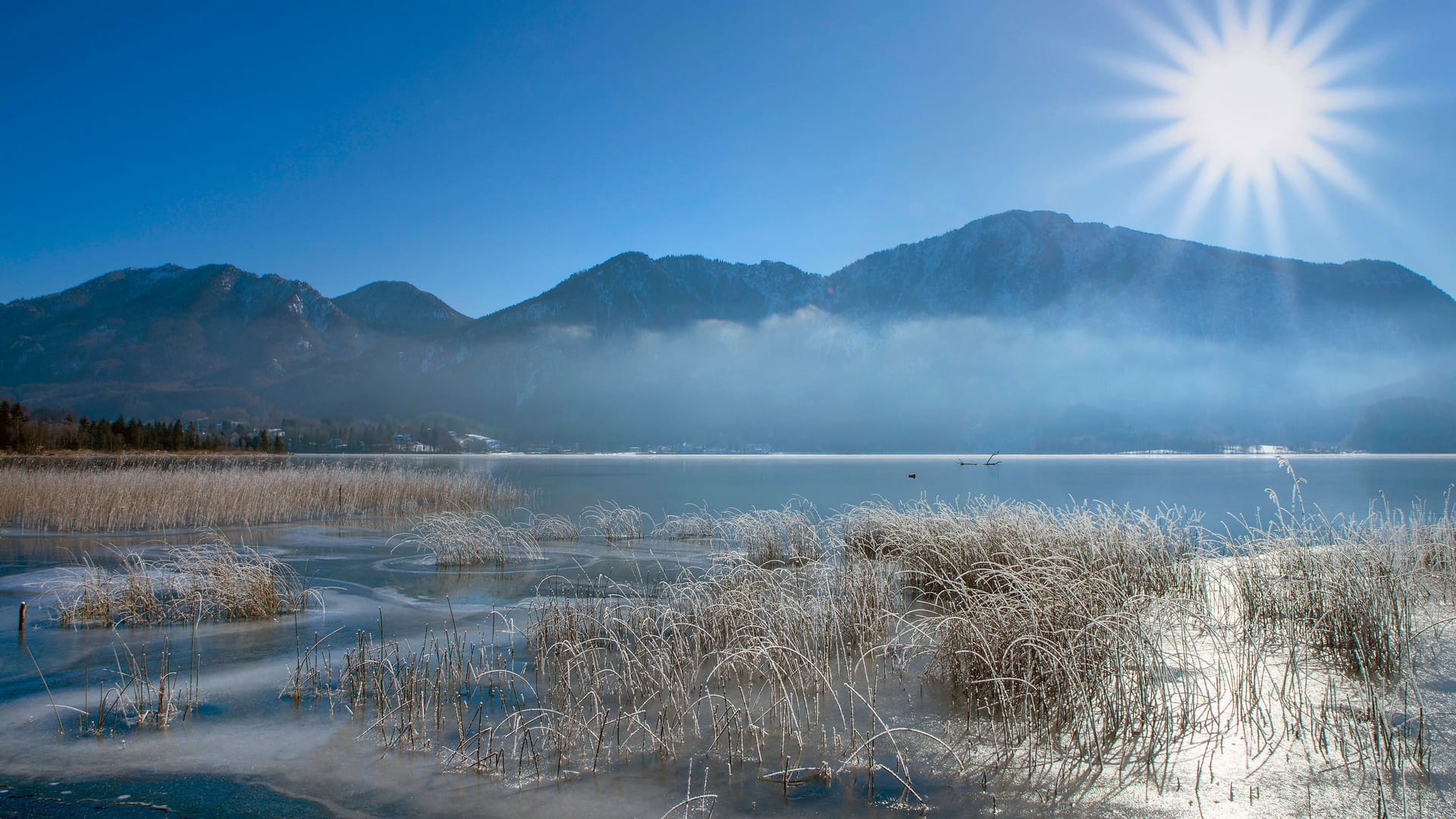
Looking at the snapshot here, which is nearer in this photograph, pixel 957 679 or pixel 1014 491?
pixel 957 679

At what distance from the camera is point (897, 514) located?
58.9 feet

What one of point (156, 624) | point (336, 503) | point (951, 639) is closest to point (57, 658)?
point (156, 624)

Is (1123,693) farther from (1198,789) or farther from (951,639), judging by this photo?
(951,639)

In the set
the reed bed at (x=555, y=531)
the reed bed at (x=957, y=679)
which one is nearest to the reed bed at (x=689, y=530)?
the reed bed at (x=555, y=531)

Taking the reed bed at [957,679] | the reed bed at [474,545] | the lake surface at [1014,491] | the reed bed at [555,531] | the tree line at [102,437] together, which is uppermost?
the tree line at [102,437]

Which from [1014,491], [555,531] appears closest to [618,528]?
[555,531]

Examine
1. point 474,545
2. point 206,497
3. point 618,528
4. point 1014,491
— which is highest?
point 206,497

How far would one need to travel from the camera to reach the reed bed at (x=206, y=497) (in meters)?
24.2

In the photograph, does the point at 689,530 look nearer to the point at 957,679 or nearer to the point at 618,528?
the point at 618,528

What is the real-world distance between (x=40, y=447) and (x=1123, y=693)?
2496 inches

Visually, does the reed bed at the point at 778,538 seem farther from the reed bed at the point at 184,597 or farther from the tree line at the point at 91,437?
the tree line at the point at 91,437

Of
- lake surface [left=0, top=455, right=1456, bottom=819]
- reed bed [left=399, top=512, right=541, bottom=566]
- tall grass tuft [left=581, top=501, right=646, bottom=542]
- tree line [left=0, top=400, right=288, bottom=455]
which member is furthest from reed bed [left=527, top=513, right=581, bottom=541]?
tree line [left=0, top=400, right=288, bottom=455]

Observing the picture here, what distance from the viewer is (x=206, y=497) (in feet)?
86.9

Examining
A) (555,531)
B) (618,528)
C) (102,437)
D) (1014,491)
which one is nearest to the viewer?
(618,528)
